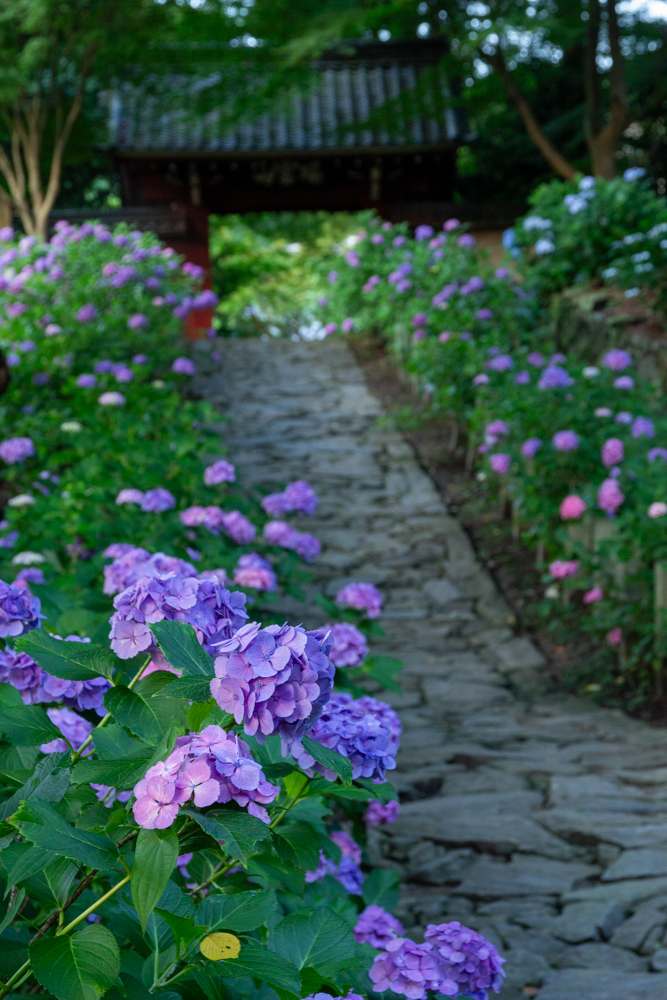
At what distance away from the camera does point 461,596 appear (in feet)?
17.3

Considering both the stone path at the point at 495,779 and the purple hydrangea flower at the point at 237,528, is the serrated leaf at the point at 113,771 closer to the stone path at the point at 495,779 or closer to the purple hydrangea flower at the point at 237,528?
the stone path at the point at 495,779

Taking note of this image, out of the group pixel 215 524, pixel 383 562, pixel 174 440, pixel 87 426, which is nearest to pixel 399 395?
pixel 383 562

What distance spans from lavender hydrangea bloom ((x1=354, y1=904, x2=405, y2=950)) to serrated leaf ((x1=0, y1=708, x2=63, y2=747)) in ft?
2.65

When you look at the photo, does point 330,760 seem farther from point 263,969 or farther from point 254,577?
point 254,577

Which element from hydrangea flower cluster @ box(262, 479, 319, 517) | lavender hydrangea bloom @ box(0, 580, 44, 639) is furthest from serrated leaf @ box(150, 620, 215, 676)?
hydrangea flower cluster @ box(262, 479, 319, 517)

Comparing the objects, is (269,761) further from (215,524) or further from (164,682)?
(215,524)

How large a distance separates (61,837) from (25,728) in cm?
23

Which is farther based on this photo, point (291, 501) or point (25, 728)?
point (291, 501)

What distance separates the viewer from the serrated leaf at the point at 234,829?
76 centimetres

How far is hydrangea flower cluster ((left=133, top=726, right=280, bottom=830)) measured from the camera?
77 cm

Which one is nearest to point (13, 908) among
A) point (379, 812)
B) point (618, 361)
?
point (379, 812)

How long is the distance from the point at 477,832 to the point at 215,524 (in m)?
1.23

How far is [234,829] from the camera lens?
78 cm

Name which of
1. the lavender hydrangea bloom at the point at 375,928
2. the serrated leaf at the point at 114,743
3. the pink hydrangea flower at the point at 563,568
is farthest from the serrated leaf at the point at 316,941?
the pink hydrangea flower at the point at 563,568
